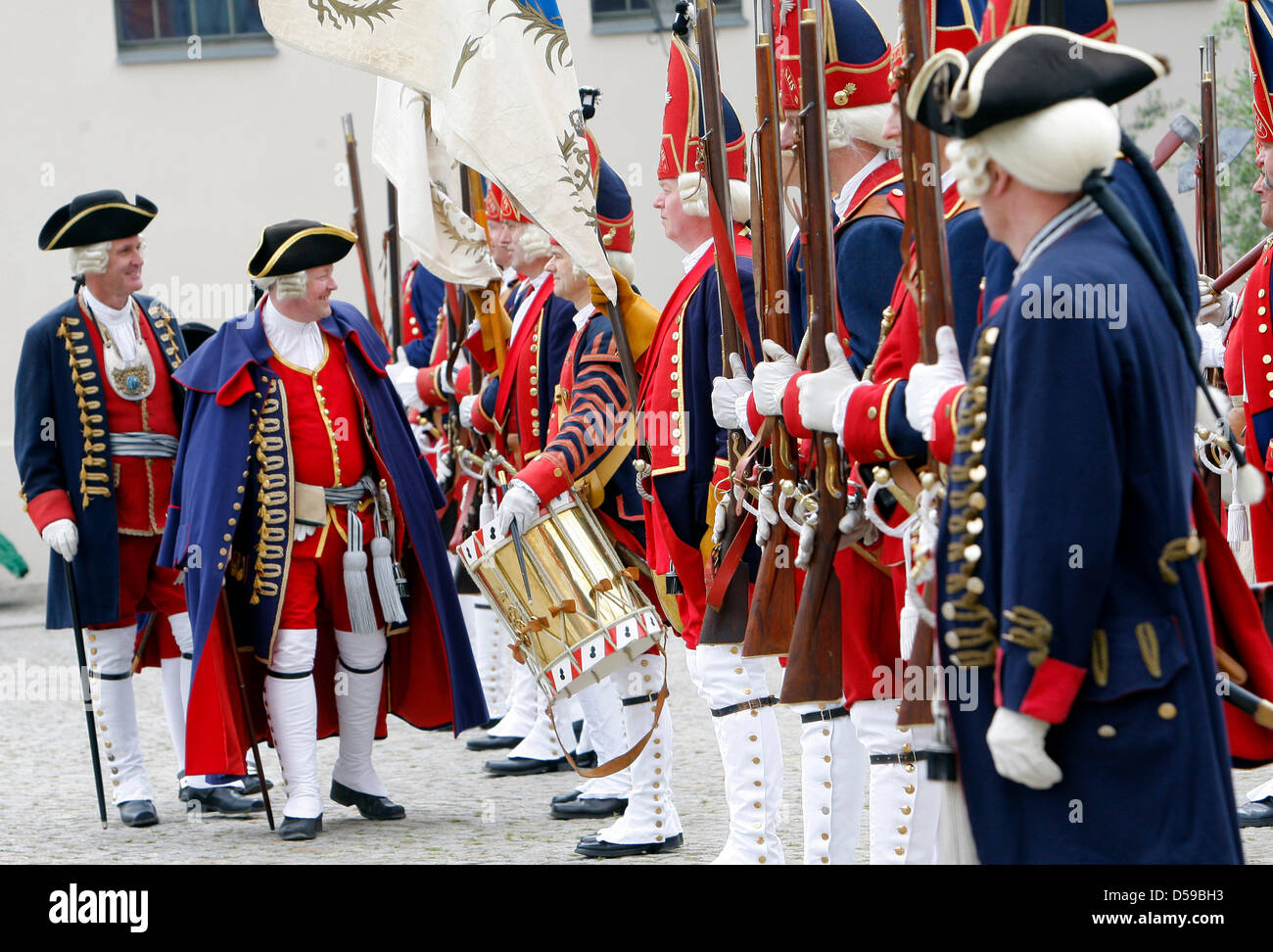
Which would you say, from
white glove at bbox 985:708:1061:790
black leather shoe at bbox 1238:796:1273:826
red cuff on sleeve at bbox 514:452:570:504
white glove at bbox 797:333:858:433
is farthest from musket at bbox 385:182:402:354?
white glove at bbox 985:708:1061:790

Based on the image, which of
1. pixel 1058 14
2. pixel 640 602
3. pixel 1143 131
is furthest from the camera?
pixel 1143 131

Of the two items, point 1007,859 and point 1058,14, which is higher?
point 1058,14

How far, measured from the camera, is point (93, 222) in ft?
21.6

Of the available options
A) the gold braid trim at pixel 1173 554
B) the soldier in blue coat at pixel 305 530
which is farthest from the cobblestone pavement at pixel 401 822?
the gold braid trim at pixel 1173 554

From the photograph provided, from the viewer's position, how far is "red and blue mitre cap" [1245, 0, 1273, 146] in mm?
5527

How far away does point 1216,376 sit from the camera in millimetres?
6238

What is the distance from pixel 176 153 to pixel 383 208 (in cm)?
193

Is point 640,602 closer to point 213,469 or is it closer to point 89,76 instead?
point 213,469

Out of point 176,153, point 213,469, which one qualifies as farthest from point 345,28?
point 176,153

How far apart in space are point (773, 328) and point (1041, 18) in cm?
115

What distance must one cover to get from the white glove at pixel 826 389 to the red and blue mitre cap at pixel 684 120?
4.46ft

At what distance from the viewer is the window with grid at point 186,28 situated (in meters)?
14.1

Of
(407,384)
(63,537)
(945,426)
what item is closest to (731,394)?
(945,426)

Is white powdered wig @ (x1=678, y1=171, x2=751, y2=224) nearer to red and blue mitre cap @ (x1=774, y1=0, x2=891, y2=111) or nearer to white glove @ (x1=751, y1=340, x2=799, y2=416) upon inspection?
red and blue mitre cap @ (x1=774, y1=0, x2=891, y2=111)
